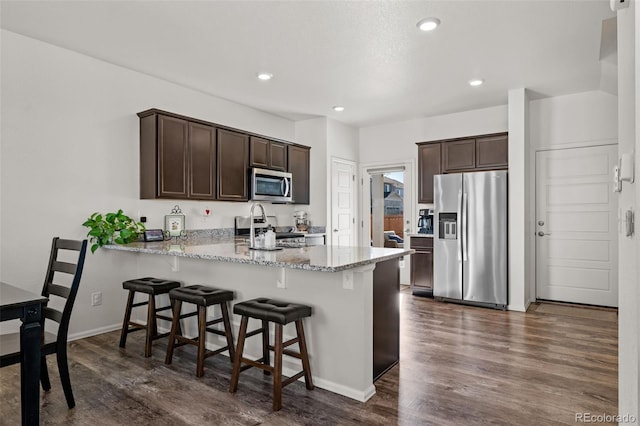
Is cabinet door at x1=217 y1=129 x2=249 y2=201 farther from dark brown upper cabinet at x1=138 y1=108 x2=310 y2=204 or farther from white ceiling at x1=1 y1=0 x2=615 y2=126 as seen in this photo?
white ceiling at x1=1 y1=0 x2=615 y2=126

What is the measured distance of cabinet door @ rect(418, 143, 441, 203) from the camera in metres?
5.52

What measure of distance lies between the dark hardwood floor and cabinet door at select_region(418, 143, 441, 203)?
251cm

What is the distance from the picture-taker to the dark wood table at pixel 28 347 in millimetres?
1732

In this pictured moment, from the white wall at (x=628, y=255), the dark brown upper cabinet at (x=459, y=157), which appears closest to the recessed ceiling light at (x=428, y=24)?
the white wall at (x=628, y=255)

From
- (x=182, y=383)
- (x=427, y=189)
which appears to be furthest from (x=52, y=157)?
(x=427, y=189)

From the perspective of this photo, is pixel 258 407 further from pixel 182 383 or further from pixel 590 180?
pixel 590 180

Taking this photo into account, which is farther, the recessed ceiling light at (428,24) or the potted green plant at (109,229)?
the potted green plant at (109,229)

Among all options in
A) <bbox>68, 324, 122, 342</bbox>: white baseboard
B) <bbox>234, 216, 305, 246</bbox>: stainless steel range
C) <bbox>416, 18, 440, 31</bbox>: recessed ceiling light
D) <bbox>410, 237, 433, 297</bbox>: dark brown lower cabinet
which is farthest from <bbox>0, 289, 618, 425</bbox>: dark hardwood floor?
<bbox>416, 18, 440, 31</bbox>: recessed ceiling light

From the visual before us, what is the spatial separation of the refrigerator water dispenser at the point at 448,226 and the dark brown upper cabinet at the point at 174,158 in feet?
9.73

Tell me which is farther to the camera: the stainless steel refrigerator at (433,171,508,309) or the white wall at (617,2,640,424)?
the stainless steel refrigerator at (433,171,508,309)

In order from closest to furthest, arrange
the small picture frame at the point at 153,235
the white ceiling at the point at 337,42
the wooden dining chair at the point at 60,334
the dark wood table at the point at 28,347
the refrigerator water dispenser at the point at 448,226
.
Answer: the dark wood table at the point at 28,347 < the wooden dining chair at the point at 60,334 < the white ceiling at the point at 337,42 < the small picture frame at the point at 153,235 < the refrigerator water dispenser at the point at 448,226

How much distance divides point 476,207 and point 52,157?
457 centimetres

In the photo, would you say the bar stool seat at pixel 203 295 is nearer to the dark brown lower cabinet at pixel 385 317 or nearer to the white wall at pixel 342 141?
the dark brown lower cabinet at pixel 385 317

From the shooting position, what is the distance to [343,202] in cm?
629
